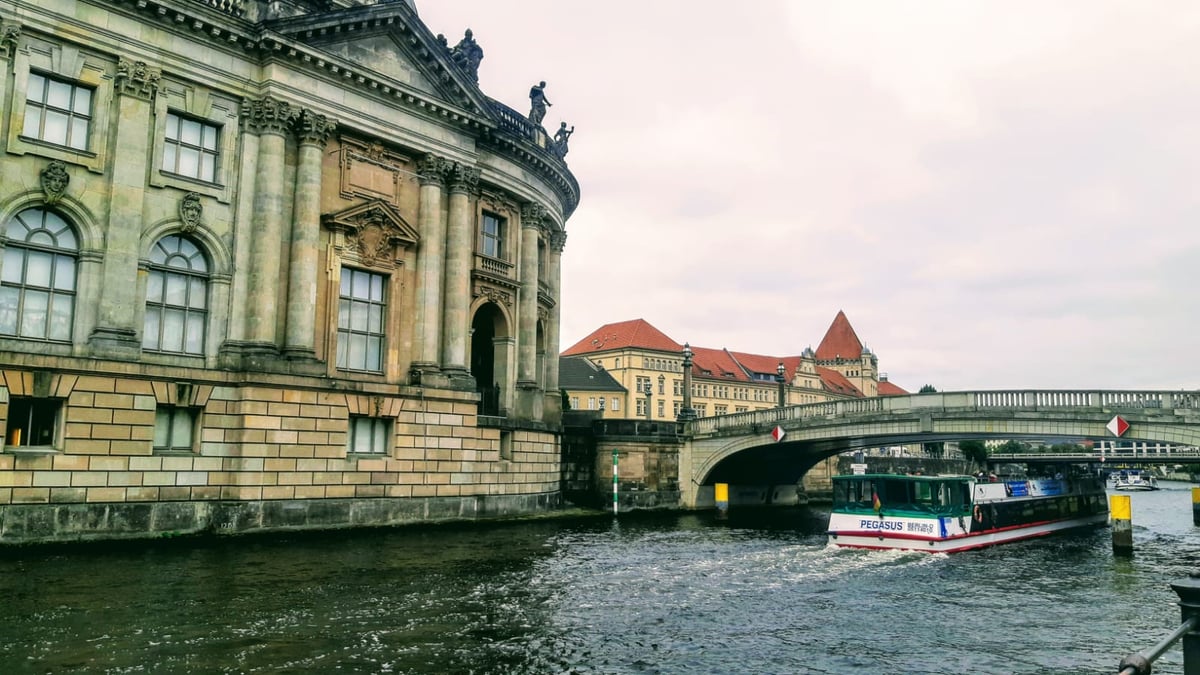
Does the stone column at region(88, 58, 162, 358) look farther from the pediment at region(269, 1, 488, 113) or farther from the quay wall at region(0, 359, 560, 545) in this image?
the pediment at region(269, 1, 488, 113)

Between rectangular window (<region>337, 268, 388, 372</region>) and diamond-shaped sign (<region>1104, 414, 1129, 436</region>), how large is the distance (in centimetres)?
2878

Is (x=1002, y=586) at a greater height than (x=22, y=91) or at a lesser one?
lesser

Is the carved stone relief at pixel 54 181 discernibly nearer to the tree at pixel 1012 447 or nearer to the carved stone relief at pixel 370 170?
the carved stone relief at pixel 370 170

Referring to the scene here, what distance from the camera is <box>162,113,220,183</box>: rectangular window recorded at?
3050 centimetres

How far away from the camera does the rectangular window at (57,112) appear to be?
1077 inches

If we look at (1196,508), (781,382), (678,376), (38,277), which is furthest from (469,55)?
(678,376)

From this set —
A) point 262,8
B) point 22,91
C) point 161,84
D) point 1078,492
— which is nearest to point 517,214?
point 262,8

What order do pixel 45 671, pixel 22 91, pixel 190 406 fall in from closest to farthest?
1. pixel 45 671
2. pixel 22 91
3. pixel 190 406

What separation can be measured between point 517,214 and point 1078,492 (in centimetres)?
3254

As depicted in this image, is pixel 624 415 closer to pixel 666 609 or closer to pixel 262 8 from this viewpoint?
pixel 262 8

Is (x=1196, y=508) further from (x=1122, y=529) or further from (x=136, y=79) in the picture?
(x=136, y=79)

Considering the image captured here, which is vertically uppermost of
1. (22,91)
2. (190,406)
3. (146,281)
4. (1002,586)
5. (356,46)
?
(356,46)

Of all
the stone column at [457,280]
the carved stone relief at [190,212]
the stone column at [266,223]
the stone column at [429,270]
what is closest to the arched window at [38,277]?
the carved stone relief at [190,212]

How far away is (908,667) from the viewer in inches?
588
